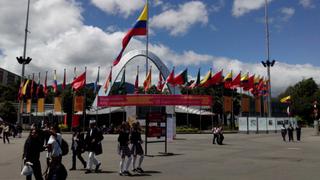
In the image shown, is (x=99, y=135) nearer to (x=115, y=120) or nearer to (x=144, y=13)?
(x=144, y=13)

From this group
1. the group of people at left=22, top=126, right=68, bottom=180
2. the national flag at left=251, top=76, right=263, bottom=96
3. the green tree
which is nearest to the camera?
the group of people at left=22, top=126, right=68, bottom=180

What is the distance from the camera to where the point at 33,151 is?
870cm

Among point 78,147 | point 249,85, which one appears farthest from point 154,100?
point 78,147

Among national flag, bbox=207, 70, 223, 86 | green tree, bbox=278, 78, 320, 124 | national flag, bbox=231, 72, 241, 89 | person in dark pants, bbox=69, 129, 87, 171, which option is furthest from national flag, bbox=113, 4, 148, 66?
green tree, bbox=278, 78, 320, 124

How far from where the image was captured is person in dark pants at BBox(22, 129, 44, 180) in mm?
8633

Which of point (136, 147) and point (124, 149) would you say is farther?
point (136, 147)

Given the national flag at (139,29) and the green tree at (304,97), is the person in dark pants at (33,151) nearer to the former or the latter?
the national flag at (139,29)


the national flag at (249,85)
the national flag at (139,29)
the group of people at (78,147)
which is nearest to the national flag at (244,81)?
the national flag at (249,85)

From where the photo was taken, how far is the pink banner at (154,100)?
43.7 meters

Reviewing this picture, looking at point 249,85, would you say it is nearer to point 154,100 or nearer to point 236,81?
point 236,81

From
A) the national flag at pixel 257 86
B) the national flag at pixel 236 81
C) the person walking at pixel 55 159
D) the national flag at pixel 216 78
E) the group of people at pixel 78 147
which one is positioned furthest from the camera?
the national flag at pixel 257 86

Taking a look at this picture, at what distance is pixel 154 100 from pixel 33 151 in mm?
35656

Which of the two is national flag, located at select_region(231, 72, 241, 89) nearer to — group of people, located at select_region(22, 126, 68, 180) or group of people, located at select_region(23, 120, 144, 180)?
group of people, located at select_region(23, 120, 144, 180)

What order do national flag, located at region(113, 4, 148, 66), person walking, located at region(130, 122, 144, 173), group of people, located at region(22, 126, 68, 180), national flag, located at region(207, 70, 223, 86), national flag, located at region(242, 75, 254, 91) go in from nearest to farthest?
group of people, located at region(22, 126, 68, 180) < person walking, located at region(130, 122, 144, 173) < national flag, located at region(113, 4, 148, 66) < national flag, located at region(207, 70, 223, 86) < national flag, located at region(242, 75, 254, 91)
